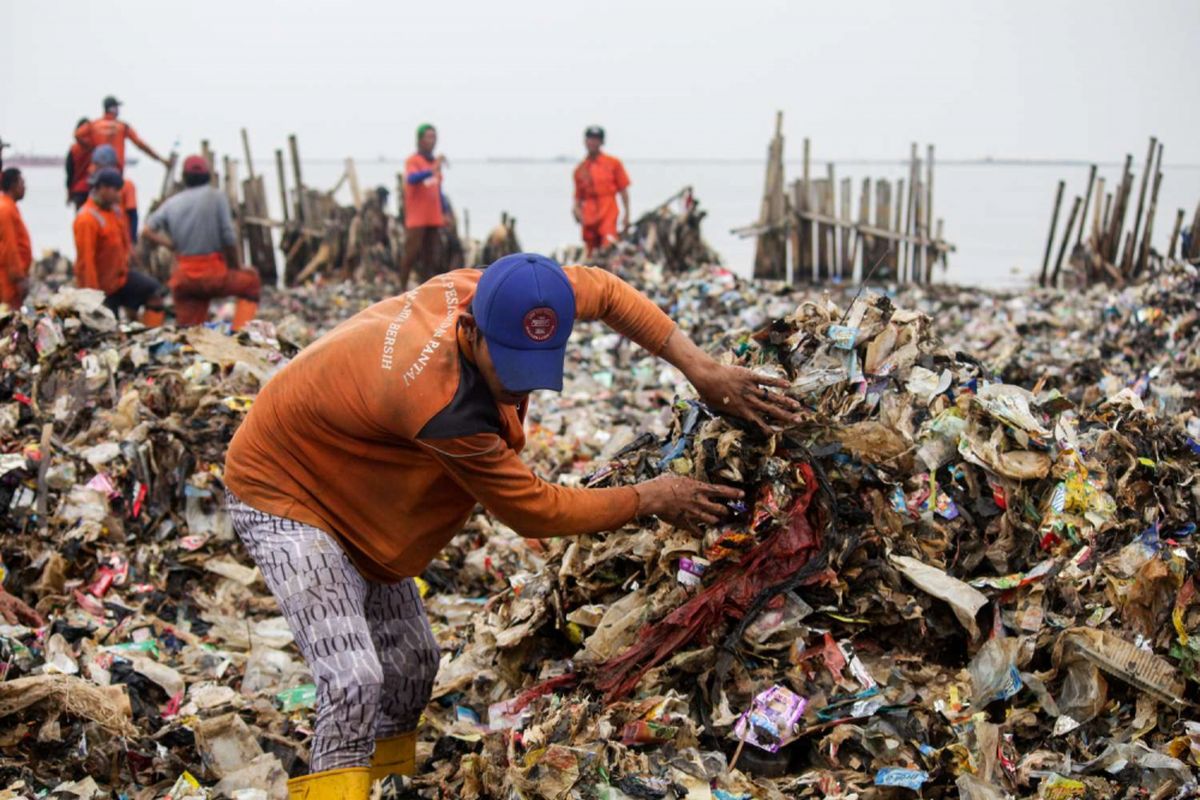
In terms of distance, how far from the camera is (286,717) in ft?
12.6

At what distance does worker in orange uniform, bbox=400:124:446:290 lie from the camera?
37.6 ft

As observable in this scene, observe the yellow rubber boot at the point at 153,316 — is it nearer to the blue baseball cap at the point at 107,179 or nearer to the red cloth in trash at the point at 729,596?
the blue baseball cap at the point at 107,179

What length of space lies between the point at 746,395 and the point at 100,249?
241 inches

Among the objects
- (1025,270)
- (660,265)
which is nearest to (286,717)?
(660,265)

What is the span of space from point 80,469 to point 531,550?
2033mm

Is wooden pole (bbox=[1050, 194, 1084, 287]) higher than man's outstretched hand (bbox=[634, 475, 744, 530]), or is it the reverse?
man's outstretched hand (bbox=[634, 475, 744, 530])

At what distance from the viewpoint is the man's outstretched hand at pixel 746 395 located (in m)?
3.13

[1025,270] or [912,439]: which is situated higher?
[912,439]

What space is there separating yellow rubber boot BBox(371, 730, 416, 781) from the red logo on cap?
4.82ft

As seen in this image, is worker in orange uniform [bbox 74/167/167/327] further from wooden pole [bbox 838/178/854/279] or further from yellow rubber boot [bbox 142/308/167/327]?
wooden pole [bbox 838/178/854/279]

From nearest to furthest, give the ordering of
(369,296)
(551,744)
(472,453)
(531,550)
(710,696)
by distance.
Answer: (472,453), (551,744), (710,696), (531,550), (369,296)

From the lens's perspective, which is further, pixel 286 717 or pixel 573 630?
A: pixel 286 717

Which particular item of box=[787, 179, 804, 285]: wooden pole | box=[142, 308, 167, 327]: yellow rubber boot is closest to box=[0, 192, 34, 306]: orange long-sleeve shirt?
box=[142, 308, 167, 327]: yellow rubber boot

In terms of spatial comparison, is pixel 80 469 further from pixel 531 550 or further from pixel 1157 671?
pixel 1157 671
